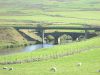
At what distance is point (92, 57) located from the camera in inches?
3140

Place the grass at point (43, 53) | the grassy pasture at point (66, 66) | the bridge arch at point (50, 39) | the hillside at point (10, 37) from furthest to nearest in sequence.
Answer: the bridge arch at point (50, 39), the hillside at point (10, 37), the grass at point (43, 53), the grassy pasture at point (66, 66)

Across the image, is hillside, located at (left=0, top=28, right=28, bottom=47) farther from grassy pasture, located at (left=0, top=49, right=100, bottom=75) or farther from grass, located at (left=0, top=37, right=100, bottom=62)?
grassy pasture, located at (left=0, top=49, right=100, bottom=75)

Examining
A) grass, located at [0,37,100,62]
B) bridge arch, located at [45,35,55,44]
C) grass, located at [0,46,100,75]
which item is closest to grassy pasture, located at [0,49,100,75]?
grass, located at [0,46,100,75]

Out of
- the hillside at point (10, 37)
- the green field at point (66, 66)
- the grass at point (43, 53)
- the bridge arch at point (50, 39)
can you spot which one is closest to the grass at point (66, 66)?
the green field at point (66, 66)

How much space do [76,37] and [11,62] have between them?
82.6m

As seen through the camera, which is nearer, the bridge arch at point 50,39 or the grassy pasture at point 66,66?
the grassy pasture at point 66,66

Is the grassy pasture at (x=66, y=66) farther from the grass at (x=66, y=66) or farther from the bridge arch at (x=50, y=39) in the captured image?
the bridge arch at (x=50, y=39)

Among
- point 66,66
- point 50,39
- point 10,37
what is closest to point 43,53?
point 66,66

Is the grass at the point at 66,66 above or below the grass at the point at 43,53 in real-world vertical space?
above

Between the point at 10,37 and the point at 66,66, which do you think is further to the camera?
the point at 10,37

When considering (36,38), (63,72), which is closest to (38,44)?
(36,38)

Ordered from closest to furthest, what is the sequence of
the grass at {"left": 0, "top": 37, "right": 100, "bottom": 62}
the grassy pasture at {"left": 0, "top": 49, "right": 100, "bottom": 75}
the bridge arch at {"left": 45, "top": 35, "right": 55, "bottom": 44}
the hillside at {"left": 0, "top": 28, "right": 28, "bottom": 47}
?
1. the grassy pasture at {"left": 0, "top": 49, "right": 100, "bottom": 75}
2. the grass at {"left": 0, "top": 37, "right": 100, "bottom": 62}
3. the hillside at {"left": 0, "top": 28, "right": 28, "bottom": 47}
4. the bridge arch at {"left": 45, "top": 35, "right": 55, "bottom": 44}

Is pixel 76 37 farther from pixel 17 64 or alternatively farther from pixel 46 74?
pixel 46 74

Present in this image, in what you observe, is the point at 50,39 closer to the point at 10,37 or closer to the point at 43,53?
the point at 10,37
